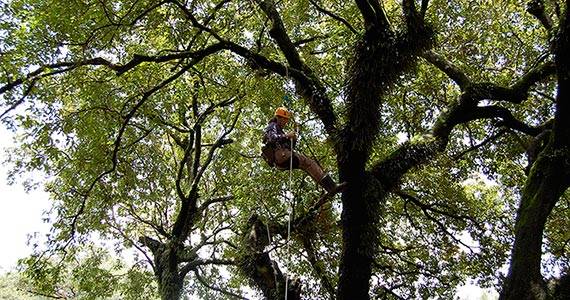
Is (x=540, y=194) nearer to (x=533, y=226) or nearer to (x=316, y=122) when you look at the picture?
(x=533, y=226)

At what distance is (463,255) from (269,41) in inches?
209

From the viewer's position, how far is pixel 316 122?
9.34 m

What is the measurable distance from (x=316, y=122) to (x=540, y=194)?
16.5 ft

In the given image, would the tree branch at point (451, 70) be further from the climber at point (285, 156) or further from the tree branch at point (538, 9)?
the climber at point (285, 156)

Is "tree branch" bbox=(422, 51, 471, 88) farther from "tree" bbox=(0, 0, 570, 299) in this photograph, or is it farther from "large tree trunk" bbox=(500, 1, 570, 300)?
"large tree trunk" bbox=(500, 1, 570, 300)

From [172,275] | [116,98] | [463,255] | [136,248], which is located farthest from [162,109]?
[463,255]

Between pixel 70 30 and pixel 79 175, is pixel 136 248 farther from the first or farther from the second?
pixel 70 30

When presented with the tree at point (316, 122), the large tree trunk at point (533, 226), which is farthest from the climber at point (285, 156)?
the large tree trunk at point (533, 226)

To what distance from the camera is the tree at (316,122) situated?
487 centimetres

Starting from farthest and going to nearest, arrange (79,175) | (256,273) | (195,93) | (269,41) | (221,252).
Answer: (221,252) → (195,93) → (79,175) → (269,41) → (256,273)

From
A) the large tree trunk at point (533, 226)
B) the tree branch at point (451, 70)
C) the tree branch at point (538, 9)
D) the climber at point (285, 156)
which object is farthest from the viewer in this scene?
the tree branch at point (451, 70)

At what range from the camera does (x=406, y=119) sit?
8891 mm

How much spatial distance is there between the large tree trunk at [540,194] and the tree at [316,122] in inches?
0.6

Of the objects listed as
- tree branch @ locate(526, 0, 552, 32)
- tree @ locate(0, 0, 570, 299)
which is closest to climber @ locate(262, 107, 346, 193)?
tree @ locate(0, 0, 570, 299)
